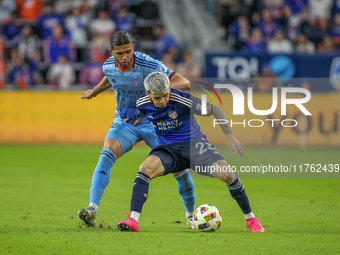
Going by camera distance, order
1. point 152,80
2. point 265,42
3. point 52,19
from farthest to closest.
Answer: point 265,42, point 52,19, point 152,80

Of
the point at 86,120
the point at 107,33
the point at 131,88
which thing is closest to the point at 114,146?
the point at 131,88

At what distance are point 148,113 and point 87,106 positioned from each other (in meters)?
10.3

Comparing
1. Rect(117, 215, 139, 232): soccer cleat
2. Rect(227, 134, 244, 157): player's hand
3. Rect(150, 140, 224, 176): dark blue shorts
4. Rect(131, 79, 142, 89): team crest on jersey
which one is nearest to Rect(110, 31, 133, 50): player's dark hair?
Rect(131, 79, 142, 89): team crest on jersey

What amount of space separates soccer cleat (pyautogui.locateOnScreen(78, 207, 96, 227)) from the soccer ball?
3.76ft

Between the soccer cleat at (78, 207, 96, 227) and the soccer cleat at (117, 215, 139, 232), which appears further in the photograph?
the soccer cleat at (78, 207, 96, 227)

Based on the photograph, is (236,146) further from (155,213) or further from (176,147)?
(155,213)

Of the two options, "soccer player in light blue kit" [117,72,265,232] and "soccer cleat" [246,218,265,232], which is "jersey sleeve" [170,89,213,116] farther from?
"soccer cleat" [246,218,265,232]

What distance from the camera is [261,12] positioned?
1906cm

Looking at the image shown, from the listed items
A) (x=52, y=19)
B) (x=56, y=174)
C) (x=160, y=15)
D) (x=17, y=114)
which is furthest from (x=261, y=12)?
(x=56, y=174)

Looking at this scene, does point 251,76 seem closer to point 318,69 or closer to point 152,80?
point 318,69

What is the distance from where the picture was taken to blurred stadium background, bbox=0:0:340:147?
15.3 m

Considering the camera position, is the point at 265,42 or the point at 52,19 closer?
the point at 52,19

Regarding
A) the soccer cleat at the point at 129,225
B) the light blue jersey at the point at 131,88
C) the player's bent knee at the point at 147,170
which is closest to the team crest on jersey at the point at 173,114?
the player's bent knee at the point at 147,170

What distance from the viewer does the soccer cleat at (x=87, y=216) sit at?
218 inches
